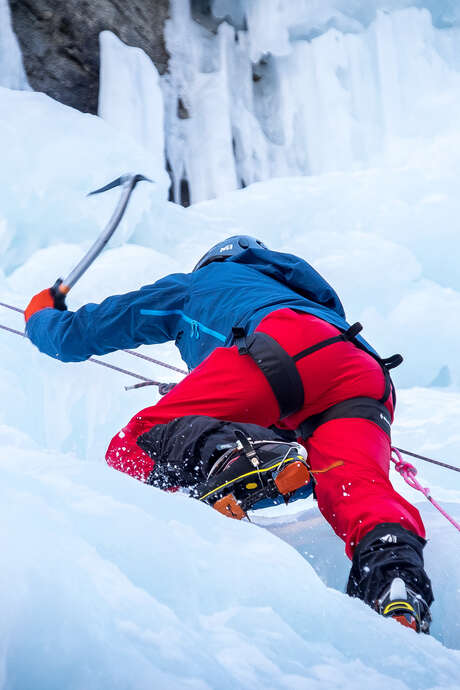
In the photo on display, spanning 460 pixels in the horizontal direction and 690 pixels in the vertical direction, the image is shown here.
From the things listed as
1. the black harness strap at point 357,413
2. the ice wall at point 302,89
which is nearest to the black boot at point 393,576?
the black harness strap at point 357,413

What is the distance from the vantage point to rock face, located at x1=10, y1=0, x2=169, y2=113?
4.63m

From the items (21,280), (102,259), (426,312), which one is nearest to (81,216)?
(102,259)

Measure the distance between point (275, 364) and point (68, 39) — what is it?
4160 millimetres

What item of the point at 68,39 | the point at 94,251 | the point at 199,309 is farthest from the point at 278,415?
the point at 68,39

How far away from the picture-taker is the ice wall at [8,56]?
448cm

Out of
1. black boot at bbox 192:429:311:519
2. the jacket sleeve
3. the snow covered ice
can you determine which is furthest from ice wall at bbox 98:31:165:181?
Answer: black boot at bbox 192:429:311:519

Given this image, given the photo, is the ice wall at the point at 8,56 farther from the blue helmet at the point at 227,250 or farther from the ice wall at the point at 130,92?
the blue helmet at the point at 227,250

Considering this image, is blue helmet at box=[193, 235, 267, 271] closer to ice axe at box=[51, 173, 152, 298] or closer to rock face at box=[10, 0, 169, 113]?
ice axe at box=[51, 173, 152, 298]

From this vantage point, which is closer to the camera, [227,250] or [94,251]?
[227,250]

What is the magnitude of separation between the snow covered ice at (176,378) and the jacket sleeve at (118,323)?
26 cm

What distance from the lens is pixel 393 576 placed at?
42.8 inches

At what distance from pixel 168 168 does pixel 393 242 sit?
189 cm

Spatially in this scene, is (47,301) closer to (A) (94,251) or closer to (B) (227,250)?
(A) (94,251)

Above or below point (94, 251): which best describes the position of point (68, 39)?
above
